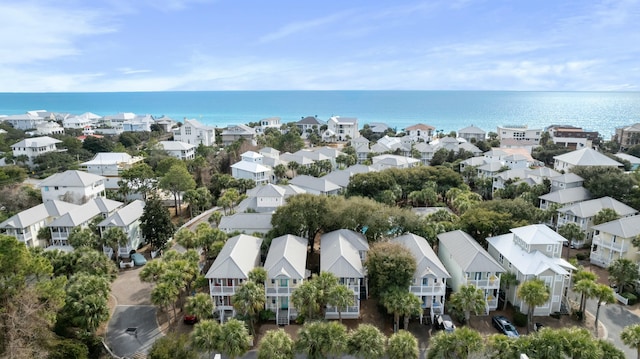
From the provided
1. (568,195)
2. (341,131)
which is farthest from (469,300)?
(341,131)

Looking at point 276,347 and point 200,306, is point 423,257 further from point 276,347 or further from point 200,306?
point 200,306

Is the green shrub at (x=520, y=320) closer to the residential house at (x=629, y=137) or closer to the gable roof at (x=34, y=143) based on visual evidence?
the residential house at (x=629, y=137)

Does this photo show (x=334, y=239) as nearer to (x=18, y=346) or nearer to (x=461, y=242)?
(x=461, y=242)

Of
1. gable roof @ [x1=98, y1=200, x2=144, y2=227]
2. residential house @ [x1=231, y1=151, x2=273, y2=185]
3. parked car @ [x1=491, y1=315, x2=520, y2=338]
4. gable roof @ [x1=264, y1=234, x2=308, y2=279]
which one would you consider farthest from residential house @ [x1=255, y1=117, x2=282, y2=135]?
parked car @ [x1=491, y1=315, x2=520, y2=338]

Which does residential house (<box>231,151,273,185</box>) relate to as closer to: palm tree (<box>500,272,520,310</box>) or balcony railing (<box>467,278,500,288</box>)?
balcony railing (<box>467,278,500,288</box>)

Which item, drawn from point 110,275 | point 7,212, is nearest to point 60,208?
point 7,212

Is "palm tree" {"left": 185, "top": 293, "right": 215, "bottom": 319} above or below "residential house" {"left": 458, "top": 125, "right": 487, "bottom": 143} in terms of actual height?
below

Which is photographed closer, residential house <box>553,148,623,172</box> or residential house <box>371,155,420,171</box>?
residential house <box>553,148,623,172</box>

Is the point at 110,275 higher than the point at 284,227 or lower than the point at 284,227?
lower
